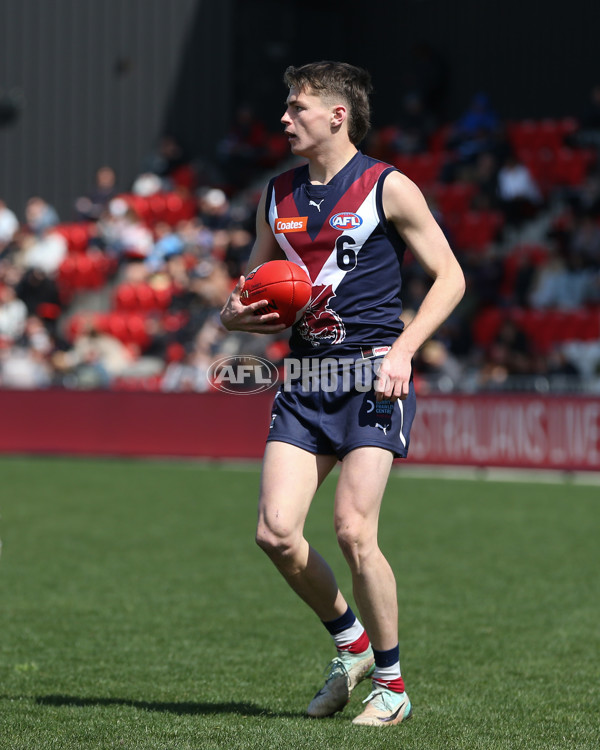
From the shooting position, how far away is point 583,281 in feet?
55.6

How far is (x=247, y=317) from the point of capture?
16.0ft

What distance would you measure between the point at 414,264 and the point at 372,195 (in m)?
13.5

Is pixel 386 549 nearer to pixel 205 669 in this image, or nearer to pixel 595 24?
pixel 205 669

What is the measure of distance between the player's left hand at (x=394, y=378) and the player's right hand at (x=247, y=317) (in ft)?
1.46

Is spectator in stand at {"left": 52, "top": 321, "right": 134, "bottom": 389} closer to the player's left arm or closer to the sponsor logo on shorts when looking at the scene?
the sponsor logo on shorts

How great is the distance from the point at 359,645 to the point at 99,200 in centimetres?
2078

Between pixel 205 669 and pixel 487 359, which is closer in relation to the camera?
pixel 205 669

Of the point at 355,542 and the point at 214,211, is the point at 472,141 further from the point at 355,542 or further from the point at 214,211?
the point at 355,542

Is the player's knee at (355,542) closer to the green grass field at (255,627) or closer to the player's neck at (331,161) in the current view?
the green grass field at (255,627)

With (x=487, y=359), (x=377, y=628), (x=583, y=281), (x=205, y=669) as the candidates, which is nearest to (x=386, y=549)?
(x=205, y=669)

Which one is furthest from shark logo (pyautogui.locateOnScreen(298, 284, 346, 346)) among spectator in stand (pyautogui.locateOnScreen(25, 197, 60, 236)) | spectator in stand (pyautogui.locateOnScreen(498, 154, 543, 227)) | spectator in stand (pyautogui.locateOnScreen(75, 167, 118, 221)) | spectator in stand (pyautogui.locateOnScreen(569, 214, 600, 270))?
spectator in stand (pyautogui.locateOnScreen(75, 167, 118, 221))

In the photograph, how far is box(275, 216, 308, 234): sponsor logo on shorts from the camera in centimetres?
491

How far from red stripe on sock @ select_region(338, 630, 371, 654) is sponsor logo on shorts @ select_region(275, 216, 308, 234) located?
5.17 ft

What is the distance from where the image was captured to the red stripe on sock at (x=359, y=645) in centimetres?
→ 509
